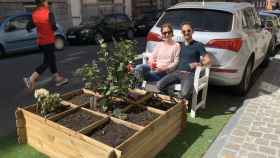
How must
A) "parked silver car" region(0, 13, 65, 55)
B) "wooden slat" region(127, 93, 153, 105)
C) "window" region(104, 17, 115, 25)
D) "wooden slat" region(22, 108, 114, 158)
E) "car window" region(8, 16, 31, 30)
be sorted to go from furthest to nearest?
1. "window" region(104, 17, 115, 25)
2. "car window" region(8, 16, 31, 30)
3. "parked silver car" region(0, 13, 65, 55)
4. "wooden slat" region(127, 93, 153, 105)
5. "wooden slat" region(22, 108, 114, 158)

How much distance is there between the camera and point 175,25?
583 cm

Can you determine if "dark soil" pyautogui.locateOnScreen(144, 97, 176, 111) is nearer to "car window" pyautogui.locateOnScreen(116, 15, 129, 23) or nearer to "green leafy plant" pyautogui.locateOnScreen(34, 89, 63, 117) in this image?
"green leafy plant" pyautogui.locateOnScreen(34, 89, 63, 117)

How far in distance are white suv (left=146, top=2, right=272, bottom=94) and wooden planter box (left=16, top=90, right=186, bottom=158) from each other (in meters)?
1.52

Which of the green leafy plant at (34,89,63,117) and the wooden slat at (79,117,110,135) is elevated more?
the green leafy plant at (34,89,63,117)

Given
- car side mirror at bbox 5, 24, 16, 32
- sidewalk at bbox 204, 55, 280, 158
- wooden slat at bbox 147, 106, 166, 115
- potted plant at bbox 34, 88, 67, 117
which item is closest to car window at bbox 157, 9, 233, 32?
sidewalk at bbox 204, 55, 280, 158

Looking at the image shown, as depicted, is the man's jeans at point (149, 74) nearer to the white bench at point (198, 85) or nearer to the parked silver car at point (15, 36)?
the white bench at point (198, 85)

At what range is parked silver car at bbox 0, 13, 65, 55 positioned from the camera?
35.7ft

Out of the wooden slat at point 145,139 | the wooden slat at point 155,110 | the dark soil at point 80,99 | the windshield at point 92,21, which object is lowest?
the wooden slat at point 145,139

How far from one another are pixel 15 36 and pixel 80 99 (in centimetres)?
789

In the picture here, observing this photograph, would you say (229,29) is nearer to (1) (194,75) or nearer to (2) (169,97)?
(1) (194,75)

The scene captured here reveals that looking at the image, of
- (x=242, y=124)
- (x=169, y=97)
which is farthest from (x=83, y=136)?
(x=242, y=124)

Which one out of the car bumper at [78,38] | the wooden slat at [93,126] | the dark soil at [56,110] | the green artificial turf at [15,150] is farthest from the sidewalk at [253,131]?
the car bumper at [78,38]

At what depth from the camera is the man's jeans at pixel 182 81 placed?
474 centimetres

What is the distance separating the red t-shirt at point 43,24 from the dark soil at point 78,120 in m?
2.99
